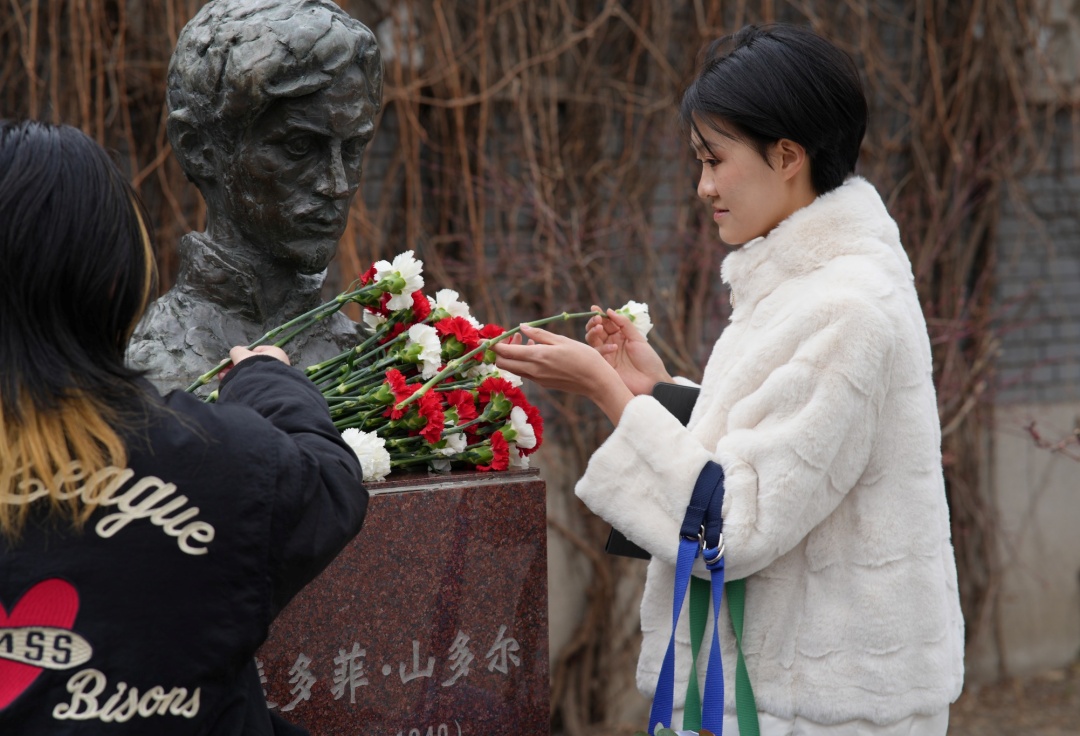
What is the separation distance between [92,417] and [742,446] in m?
1.01

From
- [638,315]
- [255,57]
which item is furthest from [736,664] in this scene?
[255,57]

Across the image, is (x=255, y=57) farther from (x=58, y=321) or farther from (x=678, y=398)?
(x=678, y=398)

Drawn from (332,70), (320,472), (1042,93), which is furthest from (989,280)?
(320,472)

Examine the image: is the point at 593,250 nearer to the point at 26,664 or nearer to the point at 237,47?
the point at 237,47

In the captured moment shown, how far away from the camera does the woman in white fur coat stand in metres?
1.81

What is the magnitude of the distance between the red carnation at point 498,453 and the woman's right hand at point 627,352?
1.08ft

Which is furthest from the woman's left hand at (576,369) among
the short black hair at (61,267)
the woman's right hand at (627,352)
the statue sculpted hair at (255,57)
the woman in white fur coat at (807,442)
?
the short black hair at (61,267)

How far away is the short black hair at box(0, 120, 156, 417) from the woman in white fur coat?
2.89 feet

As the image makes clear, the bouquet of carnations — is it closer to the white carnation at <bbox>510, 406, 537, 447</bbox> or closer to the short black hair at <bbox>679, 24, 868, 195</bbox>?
the white carnation at <bbox>510, 406, 537, 447</bbox>

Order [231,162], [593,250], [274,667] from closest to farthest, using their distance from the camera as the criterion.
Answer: [274,667] < [231,162] < [593,250]

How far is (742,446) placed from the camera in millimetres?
1835

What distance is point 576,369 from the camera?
2.03m

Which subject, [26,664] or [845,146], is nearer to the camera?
[26,664]

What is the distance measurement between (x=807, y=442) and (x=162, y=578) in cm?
99
